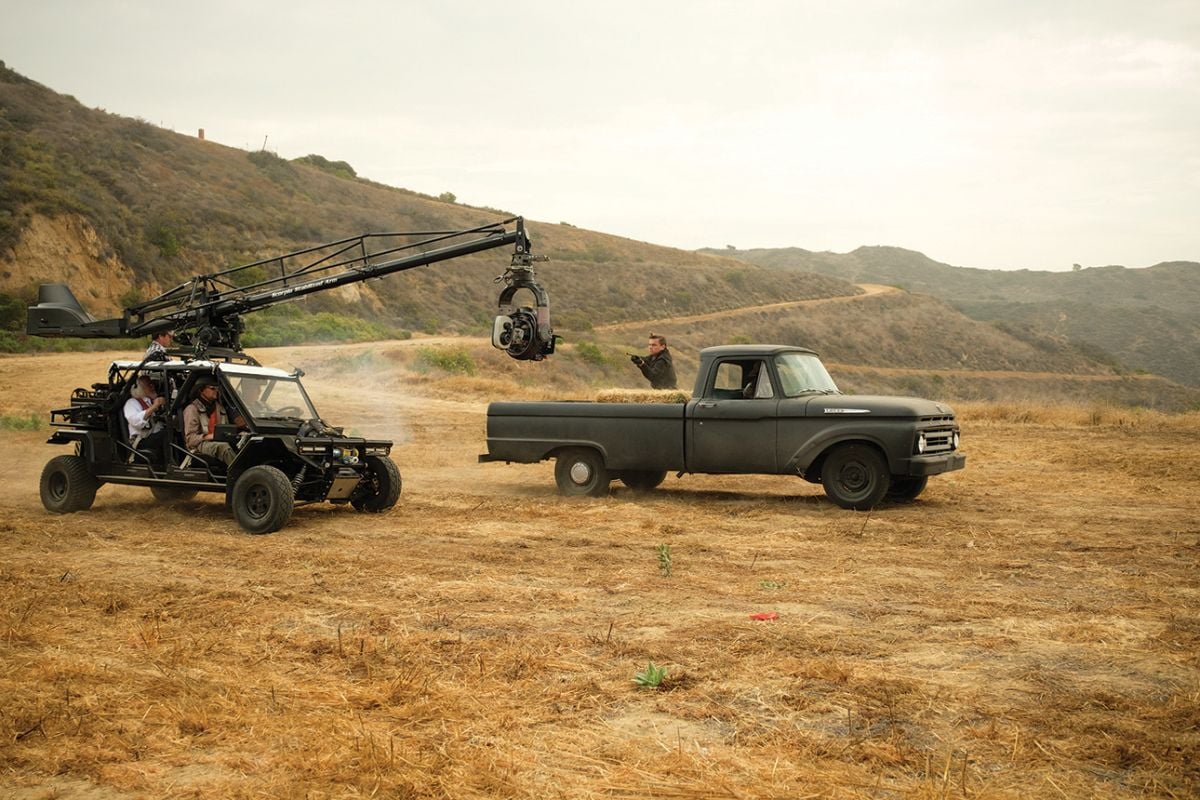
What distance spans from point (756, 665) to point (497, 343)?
260 inches

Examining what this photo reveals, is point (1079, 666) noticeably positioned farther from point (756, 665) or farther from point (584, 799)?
point (584, 799)

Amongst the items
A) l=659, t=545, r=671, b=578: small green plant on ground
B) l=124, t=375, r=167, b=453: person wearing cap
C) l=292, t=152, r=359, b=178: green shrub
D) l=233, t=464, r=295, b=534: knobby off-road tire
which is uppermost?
l=292, t=152, r=359, b=178: green shrub

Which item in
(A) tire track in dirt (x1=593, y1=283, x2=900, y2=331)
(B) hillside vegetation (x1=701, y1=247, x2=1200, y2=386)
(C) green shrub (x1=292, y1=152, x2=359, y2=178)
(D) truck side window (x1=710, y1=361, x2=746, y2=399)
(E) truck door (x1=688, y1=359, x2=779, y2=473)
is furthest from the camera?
(C) green shrub (x1=292, y1=152, x2=359, y2=178)

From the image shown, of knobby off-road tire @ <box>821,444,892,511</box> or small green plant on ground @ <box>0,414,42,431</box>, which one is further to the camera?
small green plant on ground @ <box>0,414,42,431</box>

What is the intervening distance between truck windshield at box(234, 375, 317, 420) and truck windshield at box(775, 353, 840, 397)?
5.40 meters

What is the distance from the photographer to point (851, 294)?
78.6 m

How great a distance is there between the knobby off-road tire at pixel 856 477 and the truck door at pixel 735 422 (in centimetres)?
65

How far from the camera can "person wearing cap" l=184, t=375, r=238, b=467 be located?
11.3 m

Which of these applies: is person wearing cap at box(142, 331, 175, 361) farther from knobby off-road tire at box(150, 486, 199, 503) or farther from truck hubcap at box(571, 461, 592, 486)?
truck hubcap at box(571, 461, 592, 486)

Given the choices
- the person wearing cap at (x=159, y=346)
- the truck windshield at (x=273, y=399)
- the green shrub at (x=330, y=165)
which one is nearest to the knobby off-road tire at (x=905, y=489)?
the truck windshield at (x=273, y=399)

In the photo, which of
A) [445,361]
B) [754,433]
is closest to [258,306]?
[754,433]

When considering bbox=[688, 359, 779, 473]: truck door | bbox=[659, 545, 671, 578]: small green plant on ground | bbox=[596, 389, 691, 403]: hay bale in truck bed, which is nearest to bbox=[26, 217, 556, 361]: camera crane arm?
bbox=[596, 389, 691, 403]: hay bale in truck bed

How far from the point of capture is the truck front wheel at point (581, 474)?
42.7 feet

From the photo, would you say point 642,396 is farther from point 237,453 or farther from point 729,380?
point 237,453
